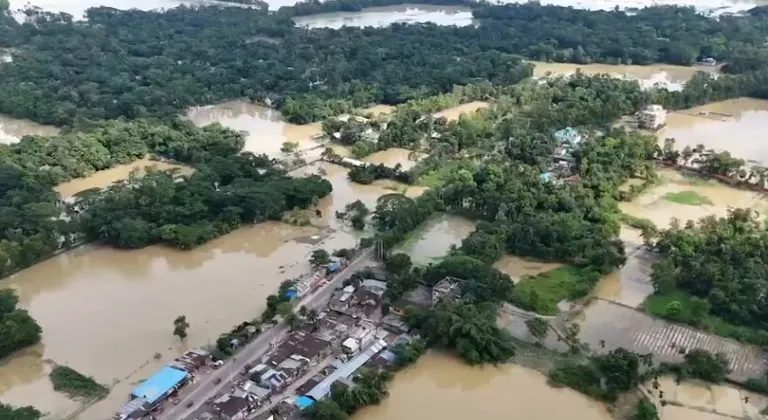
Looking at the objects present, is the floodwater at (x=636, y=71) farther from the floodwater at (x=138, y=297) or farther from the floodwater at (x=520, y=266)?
the floodwater at (x=138, y=297)

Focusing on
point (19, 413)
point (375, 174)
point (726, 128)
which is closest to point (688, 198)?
point (726, 128)

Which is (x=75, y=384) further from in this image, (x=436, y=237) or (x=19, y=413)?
(x=436, y=237)

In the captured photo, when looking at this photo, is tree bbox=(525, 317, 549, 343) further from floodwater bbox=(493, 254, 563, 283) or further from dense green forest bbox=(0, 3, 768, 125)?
dense green forest bbox=(0, 3, 768, 125)

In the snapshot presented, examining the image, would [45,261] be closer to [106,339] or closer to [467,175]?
[106,339]

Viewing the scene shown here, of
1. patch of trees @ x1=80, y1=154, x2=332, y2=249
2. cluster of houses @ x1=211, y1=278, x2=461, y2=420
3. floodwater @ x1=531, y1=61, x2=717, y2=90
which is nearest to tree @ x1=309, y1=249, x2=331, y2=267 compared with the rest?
cluster of houses @ x1=211, y1=278, x2=461, y2=420

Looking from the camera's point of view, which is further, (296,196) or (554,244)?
(296,196)

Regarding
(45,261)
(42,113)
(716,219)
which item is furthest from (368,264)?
(42,113)
